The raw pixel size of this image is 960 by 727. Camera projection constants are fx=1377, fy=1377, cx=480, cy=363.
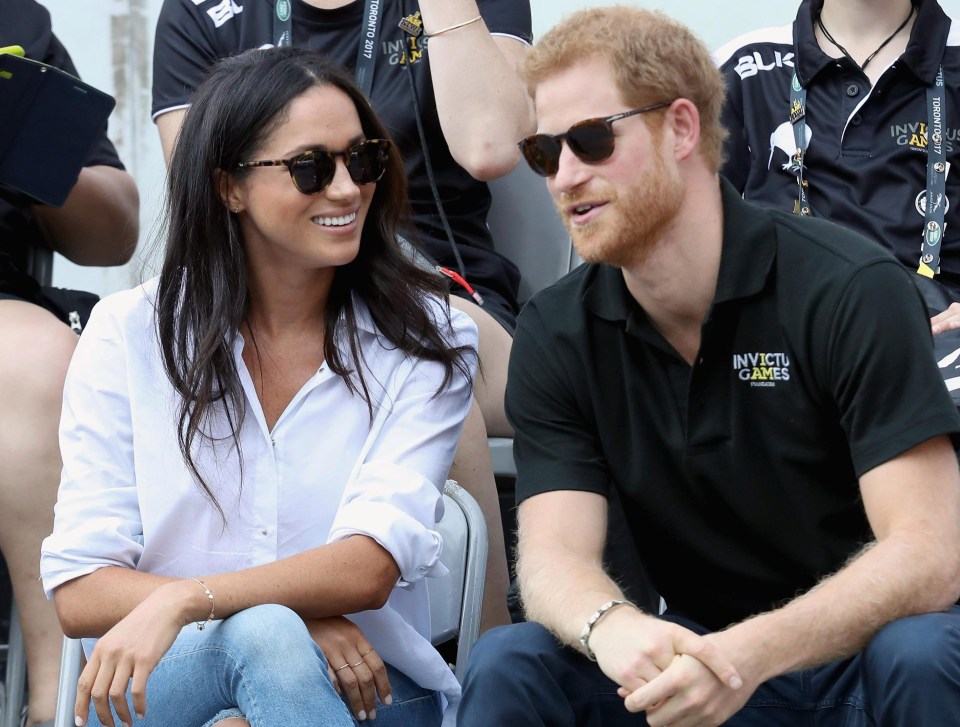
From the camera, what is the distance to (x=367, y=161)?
8.34 feet

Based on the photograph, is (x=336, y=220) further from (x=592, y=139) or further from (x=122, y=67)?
(x=122, y=67)

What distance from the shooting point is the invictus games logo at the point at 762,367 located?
2.22 meters

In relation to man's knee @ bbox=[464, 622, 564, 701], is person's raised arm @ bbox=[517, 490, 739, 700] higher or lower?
higher

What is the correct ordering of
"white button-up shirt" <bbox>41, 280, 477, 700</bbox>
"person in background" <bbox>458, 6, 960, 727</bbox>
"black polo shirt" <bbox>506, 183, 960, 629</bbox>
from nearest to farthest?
"person in background" <bbox>458, 6, 960, 727</bbox> → "black polo shirt" <bbox>506, 183, 960, 629</bbox> → "white button-up shirt" <bbox>41, 280, 477, 700</bbox>

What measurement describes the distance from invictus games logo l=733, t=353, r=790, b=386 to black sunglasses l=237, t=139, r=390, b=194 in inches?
30.4

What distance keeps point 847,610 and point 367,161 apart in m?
1.18

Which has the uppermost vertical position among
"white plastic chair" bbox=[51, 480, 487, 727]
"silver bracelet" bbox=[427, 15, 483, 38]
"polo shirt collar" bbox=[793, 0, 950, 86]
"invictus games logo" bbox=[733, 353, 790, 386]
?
"silver bracelet" bbox=[427, 15, 483, 38]

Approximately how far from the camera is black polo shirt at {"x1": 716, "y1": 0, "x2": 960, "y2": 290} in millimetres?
3262

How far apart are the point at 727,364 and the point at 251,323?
91cm

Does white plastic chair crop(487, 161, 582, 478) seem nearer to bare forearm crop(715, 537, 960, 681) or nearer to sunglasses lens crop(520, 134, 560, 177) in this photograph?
sunglasses lens crop(520, 134, 560, 177)

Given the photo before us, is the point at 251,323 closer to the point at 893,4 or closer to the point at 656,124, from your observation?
the point at 656,124

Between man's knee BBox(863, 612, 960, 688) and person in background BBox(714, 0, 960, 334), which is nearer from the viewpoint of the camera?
man's knee BBox(863, 612, 960, 688)

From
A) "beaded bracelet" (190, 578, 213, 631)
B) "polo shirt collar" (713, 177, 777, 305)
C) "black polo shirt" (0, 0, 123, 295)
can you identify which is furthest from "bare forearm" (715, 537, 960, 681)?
"black polo shirt" (0, 0, 123, 295)

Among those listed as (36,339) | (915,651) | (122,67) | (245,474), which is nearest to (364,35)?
(36,339)
